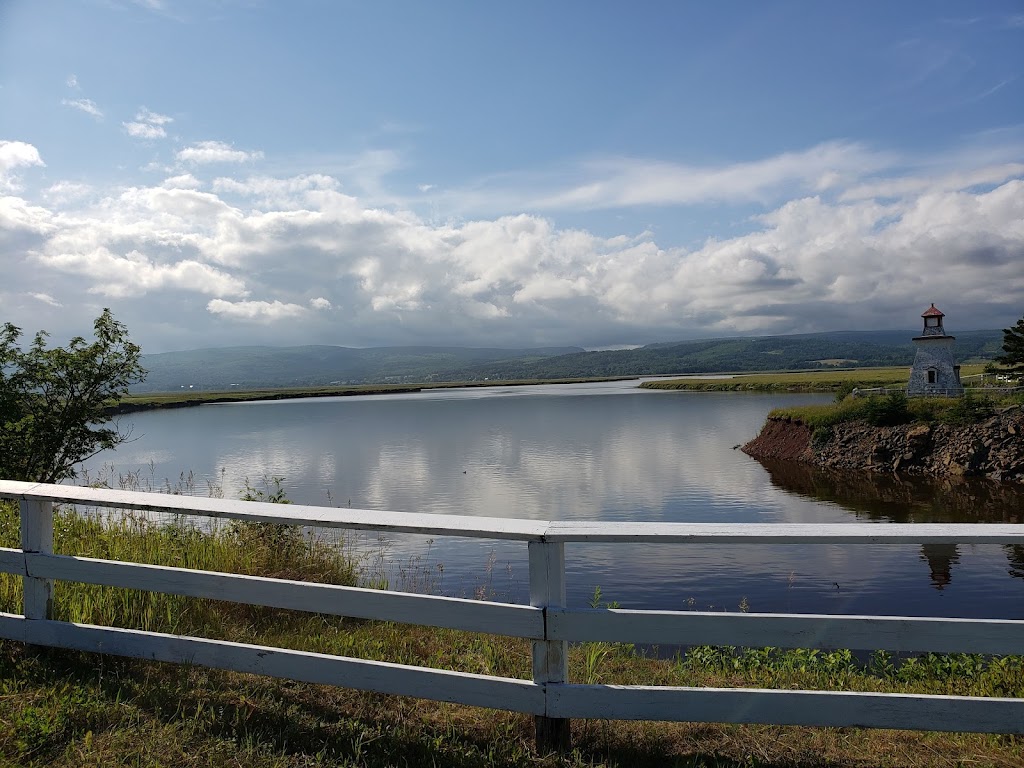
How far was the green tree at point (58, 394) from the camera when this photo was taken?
18609mm

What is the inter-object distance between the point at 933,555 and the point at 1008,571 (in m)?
2.19

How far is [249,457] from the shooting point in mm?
56812

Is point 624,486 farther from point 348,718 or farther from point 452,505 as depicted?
point 348,718

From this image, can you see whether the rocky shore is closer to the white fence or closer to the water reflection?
the water reflection

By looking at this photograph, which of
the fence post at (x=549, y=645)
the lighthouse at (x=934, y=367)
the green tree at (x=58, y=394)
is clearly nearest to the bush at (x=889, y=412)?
the lighthouse at (x=934, y=367)

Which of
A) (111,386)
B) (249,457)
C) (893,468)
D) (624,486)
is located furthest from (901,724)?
(249,457)

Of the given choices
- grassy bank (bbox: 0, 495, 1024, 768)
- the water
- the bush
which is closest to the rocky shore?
the bush

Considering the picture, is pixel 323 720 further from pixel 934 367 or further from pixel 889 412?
pixel 934 367

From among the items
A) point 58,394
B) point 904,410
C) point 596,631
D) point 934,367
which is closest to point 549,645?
point 596,631

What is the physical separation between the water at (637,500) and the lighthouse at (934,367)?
14.5 meters

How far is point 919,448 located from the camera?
41.7 meters

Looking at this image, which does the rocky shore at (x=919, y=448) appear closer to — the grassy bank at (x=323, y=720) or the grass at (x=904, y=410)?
the grass at (x=904, y=410)

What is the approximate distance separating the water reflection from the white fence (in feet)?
63.8

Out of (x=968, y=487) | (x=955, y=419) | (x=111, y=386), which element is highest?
(x=111, y=386)
